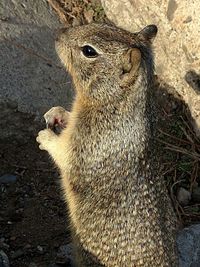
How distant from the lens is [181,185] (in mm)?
5395

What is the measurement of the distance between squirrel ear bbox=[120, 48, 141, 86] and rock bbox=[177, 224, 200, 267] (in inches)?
58.7

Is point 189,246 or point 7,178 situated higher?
point 7,178

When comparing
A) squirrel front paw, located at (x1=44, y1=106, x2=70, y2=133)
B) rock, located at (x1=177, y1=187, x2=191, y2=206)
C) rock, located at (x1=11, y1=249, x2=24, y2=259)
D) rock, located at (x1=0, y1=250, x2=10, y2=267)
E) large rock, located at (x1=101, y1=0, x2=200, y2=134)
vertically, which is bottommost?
rock, located at (x1=11, y1=249, x2=24, y2=259)

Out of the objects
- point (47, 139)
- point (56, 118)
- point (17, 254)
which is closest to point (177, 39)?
point (56, 118)

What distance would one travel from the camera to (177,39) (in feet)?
17.7

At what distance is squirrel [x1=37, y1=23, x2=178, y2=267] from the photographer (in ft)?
13.2

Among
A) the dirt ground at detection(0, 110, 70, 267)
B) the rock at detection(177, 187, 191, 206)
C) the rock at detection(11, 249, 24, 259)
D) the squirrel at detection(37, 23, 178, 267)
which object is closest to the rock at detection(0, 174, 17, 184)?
the dirt ground at detection(0, 110, 70, 267)

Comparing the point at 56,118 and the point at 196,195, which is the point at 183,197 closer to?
the point at 196,195

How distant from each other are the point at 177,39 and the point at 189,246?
1.58 m

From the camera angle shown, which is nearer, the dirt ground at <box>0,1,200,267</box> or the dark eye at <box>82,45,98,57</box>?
the dark eye at <box>82,45,98,57</box>

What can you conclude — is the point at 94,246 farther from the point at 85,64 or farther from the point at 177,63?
the point at 177,63

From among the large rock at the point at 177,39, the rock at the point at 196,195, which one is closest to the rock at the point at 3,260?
the rock at the point at 196,195

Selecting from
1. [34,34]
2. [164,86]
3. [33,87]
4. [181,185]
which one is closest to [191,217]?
[181,185]

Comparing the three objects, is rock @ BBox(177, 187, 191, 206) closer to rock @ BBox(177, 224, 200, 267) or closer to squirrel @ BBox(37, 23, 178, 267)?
rock @ BBox(177, 224, 200, 267)
